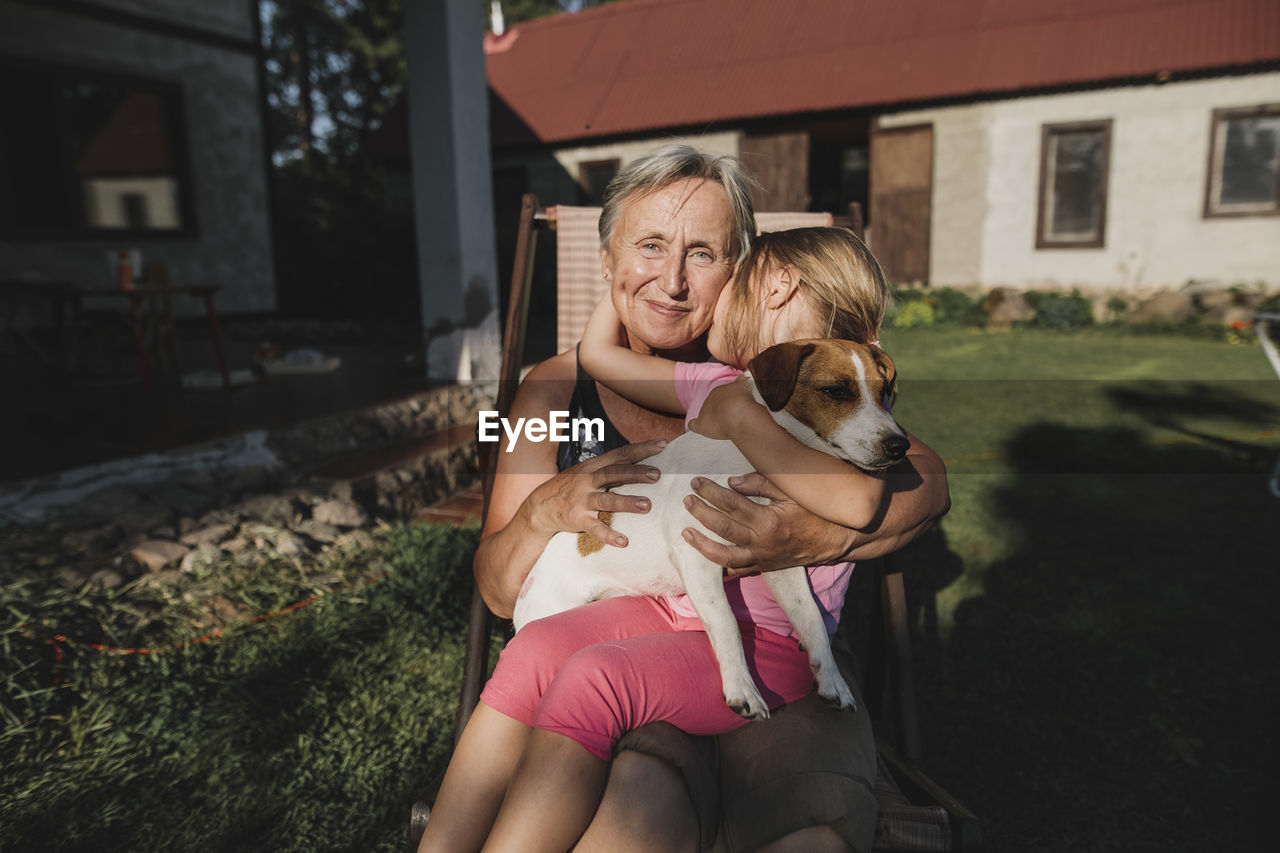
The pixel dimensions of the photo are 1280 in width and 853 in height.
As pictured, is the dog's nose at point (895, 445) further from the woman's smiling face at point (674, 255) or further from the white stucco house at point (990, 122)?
the white stucco house at point (990, 122)

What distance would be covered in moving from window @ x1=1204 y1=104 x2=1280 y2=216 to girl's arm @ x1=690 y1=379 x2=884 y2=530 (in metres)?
12.8

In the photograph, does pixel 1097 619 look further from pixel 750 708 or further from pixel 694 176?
pixel 694 176

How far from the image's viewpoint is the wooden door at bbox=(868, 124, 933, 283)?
509 inches

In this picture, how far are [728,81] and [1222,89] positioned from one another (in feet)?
23.5

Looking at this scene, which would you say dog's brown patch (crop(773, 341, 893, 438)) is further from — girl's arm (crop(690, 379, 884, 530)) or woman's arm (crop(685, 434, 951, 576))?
woman's arm (crop(685, 434, 951, 576))

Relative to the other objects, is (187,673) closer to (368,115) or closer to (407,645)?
(407,645)

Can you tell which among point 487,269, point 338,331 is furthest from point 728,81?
point 487,269

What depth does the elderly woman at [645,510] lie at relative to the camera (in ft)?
4.27

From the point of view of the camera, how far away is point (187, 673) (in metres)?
2.70

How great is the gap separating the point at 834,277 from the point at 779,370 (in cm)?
20

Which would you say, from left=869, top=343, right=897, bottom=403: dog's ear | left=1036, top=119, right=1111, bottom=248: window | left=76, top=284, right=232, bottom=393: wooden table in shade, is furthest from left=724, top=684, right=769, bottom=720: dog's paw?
left=1036, top=119, right=1111, bottom=248: window

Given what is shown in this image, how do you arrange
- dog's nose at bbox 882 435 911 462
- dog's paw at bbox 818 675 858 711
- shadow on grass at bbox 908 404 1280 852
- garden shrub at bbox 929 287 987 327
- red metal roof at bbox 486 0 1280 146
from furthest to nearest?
garden shrub at bbox 929 287 987 327 < red metal roof at bbox 486 0 1280 146 < shadow on grass at bbox 908 404 1280 852 < dog's paw at bbox 818 675 858 711 < dog's nose at bbox 882 435 911 462

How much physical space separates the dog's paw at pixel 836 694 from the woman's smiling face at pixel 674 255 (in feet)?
2.58

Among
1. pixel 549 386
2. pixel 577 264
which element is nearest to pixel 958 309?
pixel 577 264
